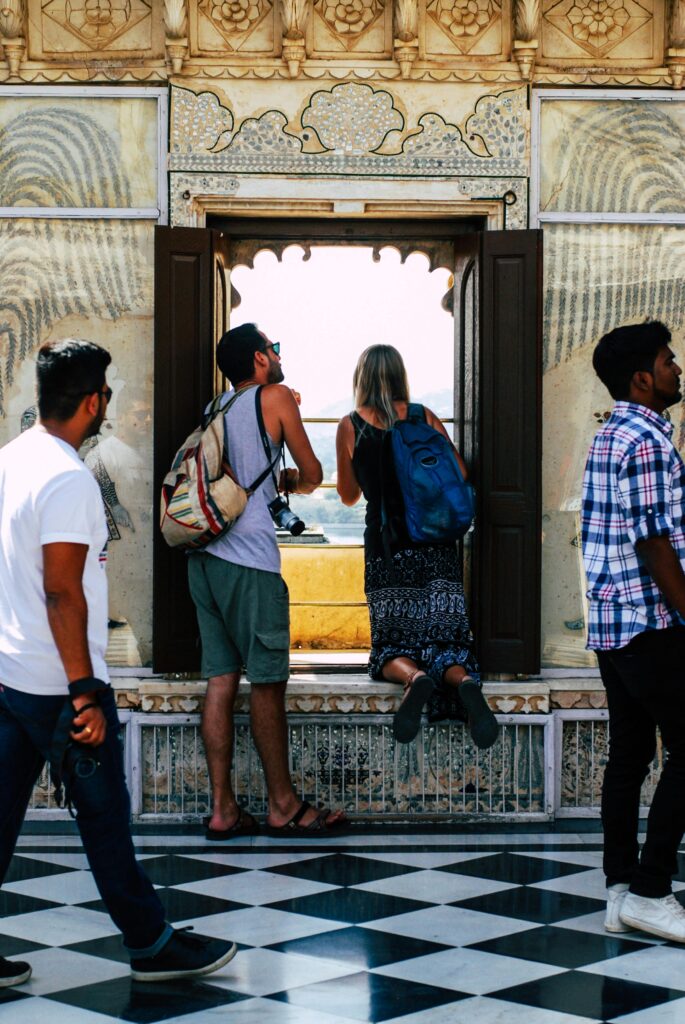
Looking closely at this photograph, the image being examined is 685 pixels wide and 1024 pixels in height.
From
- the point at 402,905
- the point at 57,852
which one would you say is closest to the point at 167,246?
the point at 57,852

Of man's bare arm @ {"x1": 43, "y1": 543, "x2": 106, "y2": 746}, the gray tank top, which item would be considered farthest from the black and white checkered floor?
the gray tank top

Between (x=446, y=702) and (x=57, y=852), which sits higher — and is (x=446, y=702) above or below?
above

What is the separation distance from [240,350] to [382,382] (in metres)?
0.64

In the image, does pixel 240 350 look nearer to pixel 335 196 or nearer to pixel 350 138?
pixel 335 196

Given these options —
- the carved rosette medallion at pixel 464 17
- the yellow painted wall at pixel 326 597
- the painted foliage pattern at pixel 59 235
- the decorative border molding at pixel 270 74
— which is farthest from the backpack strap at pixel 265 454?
the yellow painted wall at pixel 326 597

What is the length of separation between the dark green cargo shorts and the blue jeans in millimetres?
1931

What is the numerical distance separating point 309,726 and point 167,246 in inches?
79.2

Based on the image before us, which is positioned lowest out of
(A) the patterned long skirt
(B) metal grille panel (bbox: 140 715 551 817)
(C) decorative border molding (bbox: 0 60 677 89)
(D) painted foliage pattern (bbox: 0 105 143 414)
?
(B) metal grille panel (bbox: 140 715 551 817)

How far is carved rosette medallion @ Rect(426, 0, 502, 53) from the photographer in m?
6.02

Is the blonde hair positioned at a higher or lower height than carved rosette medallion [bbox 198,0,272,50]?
lower

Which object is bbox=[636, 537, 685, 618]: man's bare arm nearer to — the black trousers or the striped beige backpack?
the black trousers

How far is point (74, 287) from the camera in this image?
6.06 m

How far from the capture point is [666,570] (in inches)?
159

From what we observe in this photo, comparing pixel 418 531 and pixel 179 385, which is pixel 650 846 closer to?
pixel 418 531
